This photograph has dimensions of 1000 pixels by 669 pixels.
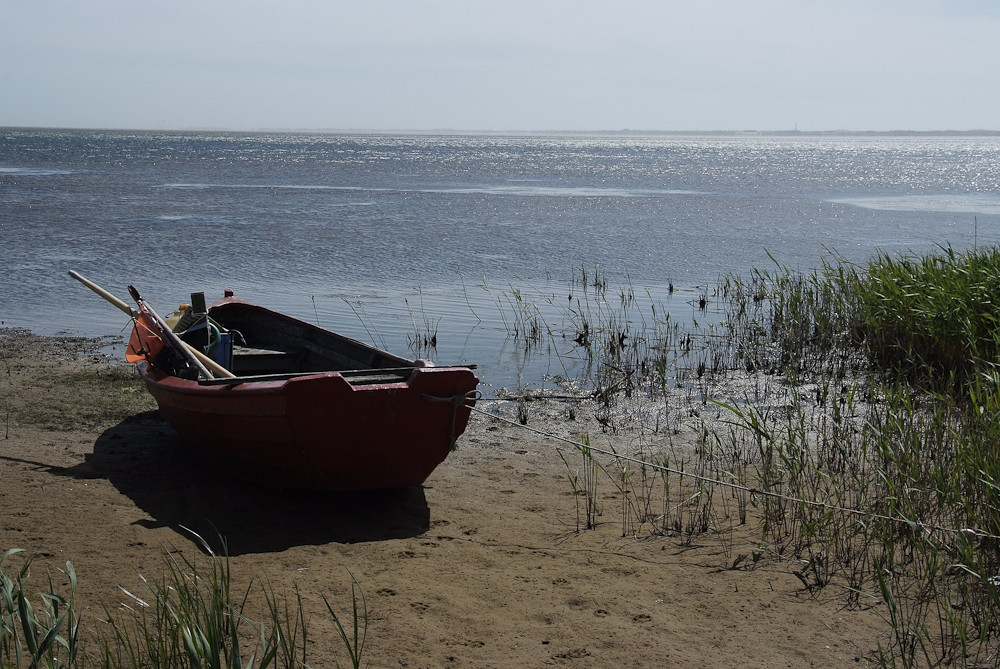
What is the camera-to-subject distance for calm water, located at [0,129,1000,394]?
1285 cm

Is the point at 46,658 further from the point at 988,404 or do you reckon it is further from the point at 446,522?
the point at 988,404

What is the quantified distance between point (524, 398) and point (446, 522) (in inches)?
113

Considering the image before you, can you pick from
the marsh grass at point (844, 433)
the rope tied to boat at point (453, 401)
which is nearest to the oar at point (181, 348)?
the rope tied to boat at point (453, 401)

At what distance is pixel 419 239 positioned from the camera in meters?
20.7

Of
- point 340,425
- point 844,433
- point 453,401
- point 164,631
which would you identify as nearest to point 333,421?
point 340,425

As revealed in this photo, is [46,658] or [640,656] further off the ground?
[46,658]

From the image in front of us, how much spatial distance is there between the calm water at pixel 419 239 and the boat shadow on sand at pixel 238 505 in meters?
3.60

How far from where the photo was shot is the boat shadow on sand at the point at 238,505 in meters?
5.51

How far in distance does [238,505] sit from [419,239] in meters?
15.0

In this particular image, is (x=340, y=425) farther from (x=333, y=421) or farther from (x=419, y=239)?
(x=419, y=239)

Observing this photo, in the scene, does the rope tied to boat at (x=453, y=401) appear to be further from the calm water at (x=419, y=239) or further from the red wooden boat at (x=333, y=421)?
the calm water at (x=419, y=239)

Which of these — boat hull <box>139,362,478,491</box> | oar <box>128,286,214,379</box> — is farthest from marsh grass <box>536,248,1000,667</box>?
oar <box>128,286,214,379</box>

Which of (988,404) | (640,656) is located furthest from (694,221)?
(640,656)

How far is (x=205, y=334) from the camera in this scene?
7.82 metres
